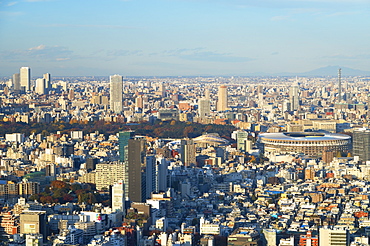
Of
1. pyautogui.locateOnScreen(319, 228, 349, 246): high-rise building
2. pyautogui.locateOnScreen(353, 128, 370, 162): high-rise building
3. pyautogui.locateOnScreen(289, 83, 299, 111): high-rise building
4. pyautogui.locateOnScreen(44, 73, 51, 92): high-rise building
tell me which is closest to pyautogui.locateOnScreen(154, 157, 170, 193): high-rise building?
pyautogui.locateOnScreen(319, 228, 349, 246): high-rise building

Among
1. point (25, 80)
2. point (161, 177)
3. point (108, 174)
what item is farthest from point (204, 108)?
point (161, 177)

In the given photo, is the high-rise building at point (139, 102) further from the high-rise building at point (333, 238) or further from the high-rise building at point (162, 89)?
the high-rise building at point (333, 238)

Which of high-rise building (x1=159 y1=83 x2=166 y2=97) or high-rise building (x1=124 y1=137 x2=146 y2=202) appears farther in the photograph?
high-rise building (x1=159 y1=83 x2=166 y2=97)

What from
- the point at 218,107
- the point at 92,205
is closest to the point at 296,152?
the point at 92,205

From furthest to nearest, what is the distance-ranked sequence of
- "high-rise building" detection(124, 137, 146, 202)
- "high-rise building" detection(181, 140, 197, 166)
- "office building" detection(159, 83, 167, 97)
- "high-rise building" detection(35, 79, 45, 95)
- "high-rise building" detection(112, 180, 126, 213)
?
"office building" detection(159, 83, 167, 97), "high-rise building" detection(35, 79, 45, 95), "high-rise building" detection(181, 140, 197, 166), "high-rise building" detection(124, 137, 146, 202), "high-rise building" detection(112, 180, 126, 213)

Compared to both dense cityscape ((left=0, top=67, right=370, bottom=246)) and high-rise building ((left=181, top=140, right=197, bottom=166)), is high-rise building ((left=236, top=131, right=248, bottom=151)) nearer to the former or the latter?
dense cityscape ((left=0, top=67, right=370, bottom=246))
